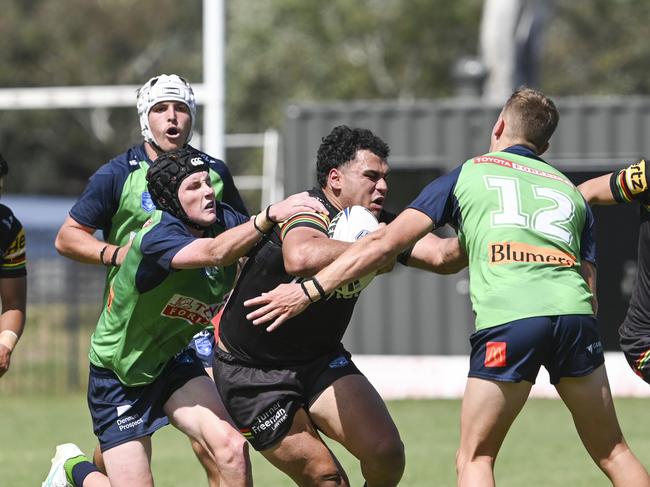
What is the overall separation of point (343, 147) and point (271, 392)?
3.98ft

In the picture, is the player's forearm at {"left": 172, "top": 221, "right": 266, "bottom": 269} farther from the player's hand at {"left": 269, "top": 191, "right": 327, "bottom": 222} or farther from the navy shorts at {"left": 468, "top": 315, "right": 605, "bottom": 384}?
the navy shorts at {"left": 468, "top": 315, "right": 605, "bottom": 384}

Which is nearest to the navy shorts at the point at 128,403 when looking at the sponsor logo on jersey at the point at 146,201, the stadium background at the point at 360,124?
the sponsor logo on jersey at the point at 146,201

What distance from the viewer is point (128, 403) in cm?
616

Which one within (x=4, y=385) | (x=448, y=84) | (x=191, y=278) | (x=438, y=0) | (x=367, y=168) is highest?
(x=438, y=0)

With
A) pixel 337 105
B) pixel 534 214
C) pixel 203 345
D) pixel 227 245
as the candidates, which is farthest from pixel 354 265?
pixel 337 105

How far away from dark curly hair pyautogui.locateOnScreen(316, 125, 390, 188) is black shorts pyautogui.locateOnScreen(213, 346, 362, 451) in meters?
0.91

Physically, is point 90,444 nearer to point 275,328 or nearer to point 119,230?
point 119,230

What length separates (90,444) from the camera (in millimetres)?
11539

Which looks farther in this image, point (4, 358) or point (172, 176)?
point (4, 358)

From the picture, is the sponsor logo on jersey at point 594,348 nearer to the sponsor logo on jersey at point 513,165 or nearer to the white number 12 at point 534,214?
the white number 12 at point 534,214

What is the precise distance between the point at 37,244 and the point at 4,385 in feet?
24.5

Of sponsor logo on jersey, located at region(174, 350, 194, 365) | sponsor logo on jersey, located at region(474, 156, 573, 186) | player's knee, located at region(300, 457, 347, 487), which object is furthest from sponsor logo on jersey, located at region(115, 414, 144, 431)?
sponsor logo on jersey, located at region(474, 156, 573, 186)

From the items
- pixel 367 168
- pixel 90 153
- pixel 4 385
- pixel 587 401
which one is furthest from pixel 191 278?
pixel 90 153

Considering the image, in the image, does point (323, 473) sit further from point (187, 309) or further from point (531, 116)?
point (531, 116)
